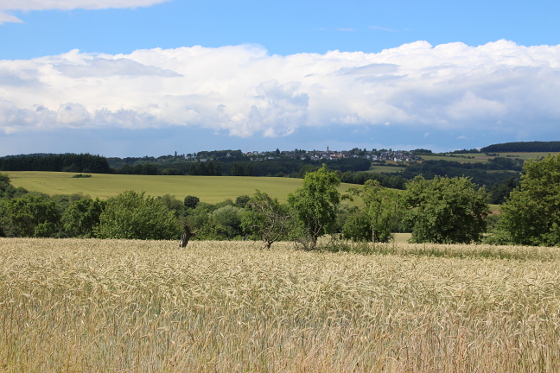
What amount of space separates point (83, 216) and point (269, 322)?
67.5 m

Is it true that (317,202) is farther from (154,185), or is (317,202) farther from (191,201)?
(154,185)

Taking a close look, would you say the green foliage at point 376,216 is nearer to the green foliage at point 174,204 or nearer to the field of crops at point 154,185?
the field of crops at point 154,185

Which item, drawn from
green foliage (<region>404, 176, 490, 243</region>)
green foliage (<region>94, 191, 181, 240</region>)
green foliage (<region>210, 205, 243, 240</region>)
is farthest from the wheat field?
green foliage (<region>210, 205, 243, 240</region>)

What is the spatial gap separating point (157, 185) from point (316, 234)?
9973 cm

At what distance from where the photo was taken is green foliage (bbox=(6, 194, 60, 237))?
6969 centimetres

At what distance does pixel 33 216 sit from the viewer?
229 ft

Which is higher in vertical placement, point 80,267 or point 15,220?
point 80,267

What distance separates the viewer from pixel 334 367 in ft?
21.1

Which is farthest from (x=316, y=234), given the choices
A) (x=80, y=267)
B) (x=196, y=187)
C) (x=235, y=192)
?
(x=196, y=187)

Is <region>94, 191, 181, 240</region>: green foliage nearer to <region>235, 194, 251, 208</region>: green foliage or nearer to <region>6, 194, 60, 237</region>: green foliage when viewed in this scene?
<region>6, 194, 60, 237</region>: green foliage

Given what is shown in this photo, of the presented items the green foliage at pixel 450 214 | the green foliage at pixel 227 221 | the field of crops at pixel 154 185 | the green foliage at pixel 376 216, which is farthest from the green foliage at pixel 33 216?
the green foliage at pixel 450 214

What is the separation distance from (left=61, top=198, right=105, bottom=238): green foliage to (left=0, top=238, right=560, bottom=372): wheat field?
2477 inches

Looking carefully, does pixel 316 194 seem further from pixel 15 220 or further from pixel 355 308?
pixel 15 220

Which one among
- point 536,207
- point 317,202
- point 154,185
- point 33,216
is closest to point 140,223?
point 33,216
